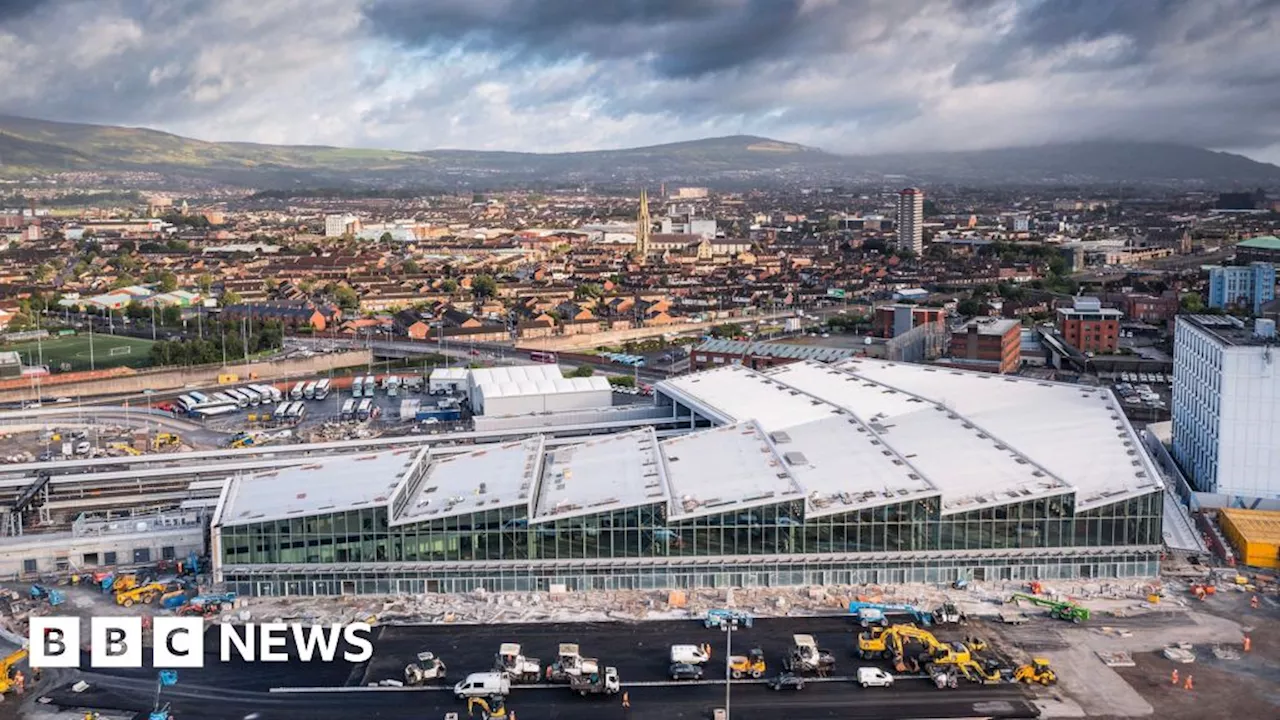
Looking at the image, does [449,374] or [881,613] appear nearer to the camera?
[881,613]

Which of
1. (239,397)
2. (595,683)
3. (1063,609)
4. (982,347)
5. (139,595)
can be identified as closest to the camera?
(595,683)

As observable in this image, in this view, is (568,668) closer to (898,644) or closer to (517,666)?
(517,666)

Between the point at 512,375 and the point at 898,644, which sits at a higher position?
the point at 512,375

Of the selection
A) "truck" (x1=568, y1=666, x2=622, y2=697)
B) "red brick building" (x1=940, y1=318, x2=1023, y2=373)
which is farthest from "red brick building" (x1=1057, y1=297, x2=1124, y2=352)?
"truck" (x1=568, y1=666, x2=622, y2=697)

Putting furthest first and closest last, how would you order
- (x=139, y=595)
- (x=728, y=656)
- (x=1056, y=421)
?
(x=1056, y=421) < (x=139, y=595) < (x=728, y=656)

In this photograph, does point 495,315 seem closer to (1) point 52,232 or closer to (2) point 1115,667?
(2) point 1115,667

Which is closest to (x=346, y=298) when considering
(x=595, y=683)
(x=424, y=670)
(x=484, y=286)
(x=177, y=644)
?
(x=484, y=286)

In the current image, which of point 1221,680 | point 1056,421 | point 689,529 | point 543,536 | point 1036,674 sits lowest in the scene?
point 1221,680

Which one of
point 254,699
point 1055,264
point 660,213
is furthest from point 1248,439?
point 660,213

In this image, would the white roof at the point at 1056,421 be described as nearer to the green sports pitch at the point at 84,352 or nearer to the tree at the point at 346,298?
the green sports pitch at the point at 84,352
